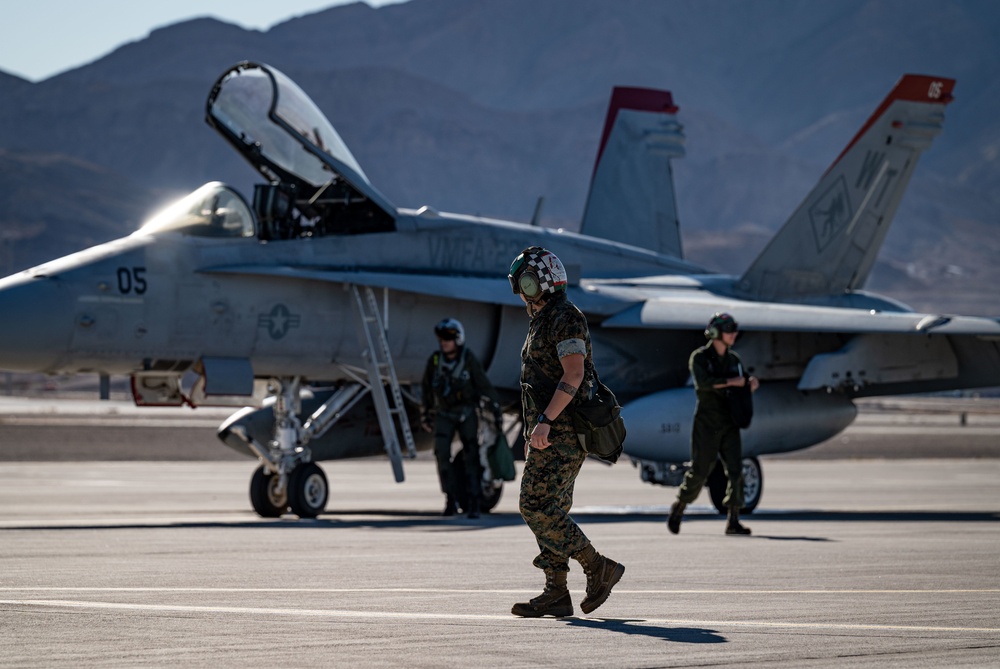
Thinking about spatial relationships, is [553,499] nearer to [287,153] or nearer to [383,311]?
[383,311]

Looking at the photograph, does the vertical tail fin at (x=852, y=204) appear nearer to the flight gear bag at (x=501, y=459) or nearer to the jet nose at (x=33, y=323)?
the flight gear bag at (x=501, y=459)

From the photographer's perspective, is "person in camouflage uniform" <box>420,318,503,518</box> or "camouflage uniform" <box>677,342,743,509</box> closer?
"camouflage uniform" <box>677,342,743,509</box>

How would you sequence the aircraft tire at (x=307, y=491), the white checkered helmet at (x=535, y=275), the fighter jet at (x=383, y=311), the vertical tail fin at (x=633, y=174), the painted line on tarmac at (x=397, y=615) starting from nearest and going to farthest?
the painted line on tarmac at (x=397, y=615) → the white checkered helmet at (x=535, y=275) → the fighter jet at (x=383, y=311) → the aircraft tire at (x=307, y=491) → the vertical tail fin at (x=633, y=174)

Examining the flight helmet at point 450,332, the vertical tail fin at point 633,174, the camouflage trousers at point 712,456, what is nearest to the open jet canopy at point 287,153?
the flight helmet at point 450,332

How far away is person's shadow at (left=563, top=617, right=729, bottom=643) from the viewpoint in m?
6.26

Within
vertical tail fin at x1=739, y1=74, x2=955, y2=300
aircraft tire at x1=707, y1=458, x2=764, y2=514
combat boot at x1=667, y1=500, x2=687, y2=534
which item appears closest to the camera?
combat boot at x1=667, y1=500, x2=687, y2=534

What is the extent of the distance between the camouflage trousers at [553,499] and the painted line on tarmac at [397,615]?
0.35m

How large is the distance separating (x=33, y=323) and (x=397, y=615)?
7401mm

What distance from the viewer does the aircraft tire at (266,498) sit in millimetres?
15000

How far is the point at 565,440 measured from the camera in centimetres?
726

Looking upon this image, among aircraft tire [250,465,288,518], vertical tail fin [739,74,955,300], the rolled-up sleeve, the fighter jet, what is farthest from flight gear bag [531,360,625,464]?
vertical tail fin [739,74,955,300]

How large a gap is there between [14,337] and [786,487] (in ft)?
42.2

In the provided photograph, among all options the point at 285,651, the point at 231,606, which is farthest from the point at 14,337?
the point at 285,651

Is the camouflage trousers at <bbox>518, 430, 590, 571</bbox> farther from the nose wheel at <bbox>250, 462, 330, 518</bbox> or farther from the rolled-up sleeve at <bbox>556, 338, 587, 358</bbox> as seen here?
the nose wheel at <bbox>250, 462, 330, 518</bbox>
